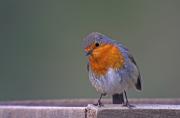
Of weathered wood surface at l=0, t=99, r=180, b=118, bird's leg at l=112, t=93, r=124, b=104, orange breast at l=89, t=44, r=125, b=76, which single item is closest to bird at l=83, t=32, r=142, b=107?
orange breast at l=89, t=44, r=125, b=76

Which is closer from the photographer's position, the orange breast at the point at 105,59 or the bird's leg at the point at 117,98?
the orange breast at the point at 105,59

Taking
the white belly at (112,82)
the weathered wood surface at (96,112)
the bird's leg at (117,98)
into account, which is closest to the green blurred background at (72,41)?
the bird's leg at (117,98)

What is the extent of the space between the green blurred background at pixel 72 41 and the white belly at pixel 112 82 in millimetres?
4739

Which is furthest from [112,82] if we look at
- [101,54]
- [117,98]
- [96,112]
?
[96,112]

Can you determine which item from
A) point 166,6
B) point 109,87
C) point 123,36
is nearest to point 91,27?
point 123,36

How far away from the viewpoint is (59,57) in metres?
12.7

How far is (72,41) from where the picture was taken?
12.6 metres

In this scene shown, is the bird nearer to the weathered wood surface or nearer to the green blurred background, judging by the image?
the weathered wood surface

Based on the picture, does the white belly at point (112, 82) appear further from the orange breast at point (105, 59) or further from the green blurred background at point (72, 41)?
the green blurred background at point (72, 41)

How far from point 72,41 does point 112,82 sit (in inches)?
252

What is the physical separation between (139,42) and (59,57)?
1432 millimetres

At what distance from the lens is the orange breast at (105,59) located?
6.22m

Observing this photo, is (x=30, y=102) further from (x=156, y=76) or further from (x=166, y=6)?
(x=166, y=6)

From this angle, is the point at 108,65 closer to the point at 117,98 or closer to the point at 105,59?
the point at 105,59
